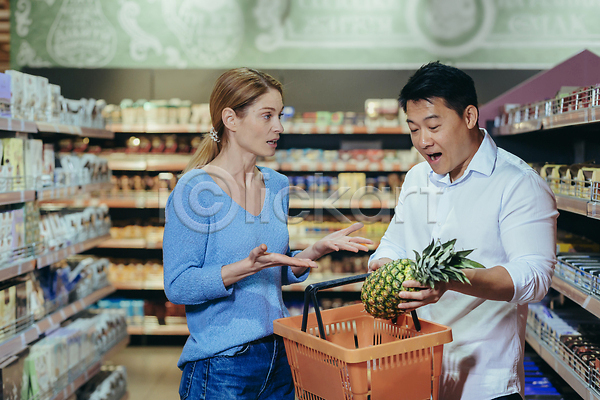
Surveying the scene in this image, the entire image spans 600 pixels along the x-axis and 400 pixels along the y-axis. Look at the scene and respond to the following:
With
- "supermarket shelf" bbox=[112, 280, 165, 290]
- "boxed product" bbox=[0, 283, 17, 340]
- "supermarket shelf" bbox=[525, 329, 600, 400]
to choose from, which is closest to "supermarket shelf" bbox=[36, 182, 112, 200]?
"boxed product" bbox=[0, 283, 17, 340]

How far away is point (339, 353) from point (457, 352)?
0.63 meters

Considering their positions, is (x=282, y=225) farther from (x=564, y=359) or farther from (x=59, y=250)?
(x=59, y=250)

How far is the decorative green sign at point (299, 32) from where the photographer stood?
5.99m

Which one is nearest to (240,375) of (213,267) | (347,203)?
(213,267)

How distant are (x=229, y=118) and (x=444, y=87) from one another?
2.37ft

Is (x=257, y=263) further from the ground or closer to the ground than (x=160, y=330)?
further from the ground

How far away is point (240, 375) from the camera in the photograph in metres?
1.60

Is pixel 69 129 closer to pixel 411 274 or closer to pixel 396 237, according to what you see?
pixel 396 237

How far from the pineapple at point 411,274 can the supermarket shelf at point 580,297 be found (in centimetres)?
126

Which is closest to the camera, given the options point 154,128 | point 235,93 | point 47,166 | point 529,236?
point 529,236

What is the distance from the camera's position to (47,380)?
310 cm

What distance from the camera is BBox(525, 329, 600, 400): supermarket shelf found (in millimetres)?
2271

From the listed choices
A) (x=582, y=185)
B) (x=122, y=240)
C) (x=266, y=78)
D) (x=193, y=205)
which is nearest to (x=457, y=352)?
(x=193, y=205)

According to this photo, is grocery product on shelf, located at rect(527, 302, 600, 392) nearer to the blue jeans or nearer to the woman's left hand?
the woman's left hand
